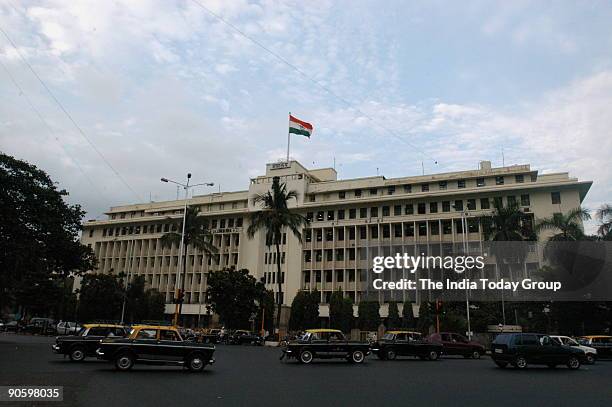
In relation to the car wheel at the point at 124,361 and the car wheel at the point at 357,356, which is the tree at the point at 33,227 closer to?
the car wheel at the point at 124,361

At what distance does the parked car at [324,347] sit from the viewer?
21.0 metres

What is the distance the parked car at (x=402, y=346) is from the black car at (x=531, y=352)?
5.09 metres

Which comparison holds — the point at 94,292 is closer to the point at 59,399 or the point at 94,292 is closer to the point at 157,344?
the point at 157,344

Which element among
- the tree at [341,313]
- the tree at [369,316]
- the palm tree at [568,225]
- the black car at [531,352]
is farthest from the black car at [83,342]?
the tree at [369,316]

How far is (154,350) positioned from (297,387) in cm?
610

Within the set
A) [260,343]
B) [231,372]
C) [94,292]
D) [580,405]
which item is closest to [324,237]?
[260,343]

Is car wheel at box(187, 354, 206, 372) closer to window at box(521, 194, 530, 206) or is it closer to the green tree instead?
the green tree

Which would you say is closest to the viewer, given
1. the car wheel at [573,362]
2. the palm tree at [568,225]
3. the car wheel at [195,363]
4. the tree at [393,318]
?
the car wheel at [195,363]

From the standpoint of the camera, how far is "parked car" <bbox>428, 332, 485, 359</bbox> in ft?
91.4

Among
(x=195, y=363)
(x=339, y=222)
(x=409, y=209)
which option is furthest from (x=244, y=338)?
(x=195, y=363)

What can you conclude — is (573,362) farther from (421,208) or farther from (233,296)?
(421,208)

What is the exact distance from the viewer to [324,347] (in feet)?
69.3

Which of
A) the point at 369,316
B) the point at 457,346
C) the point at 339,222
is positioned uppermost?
the point at 339,222

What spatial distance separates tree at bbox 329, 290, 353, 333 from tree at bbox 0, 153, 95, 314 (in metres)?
31.1
